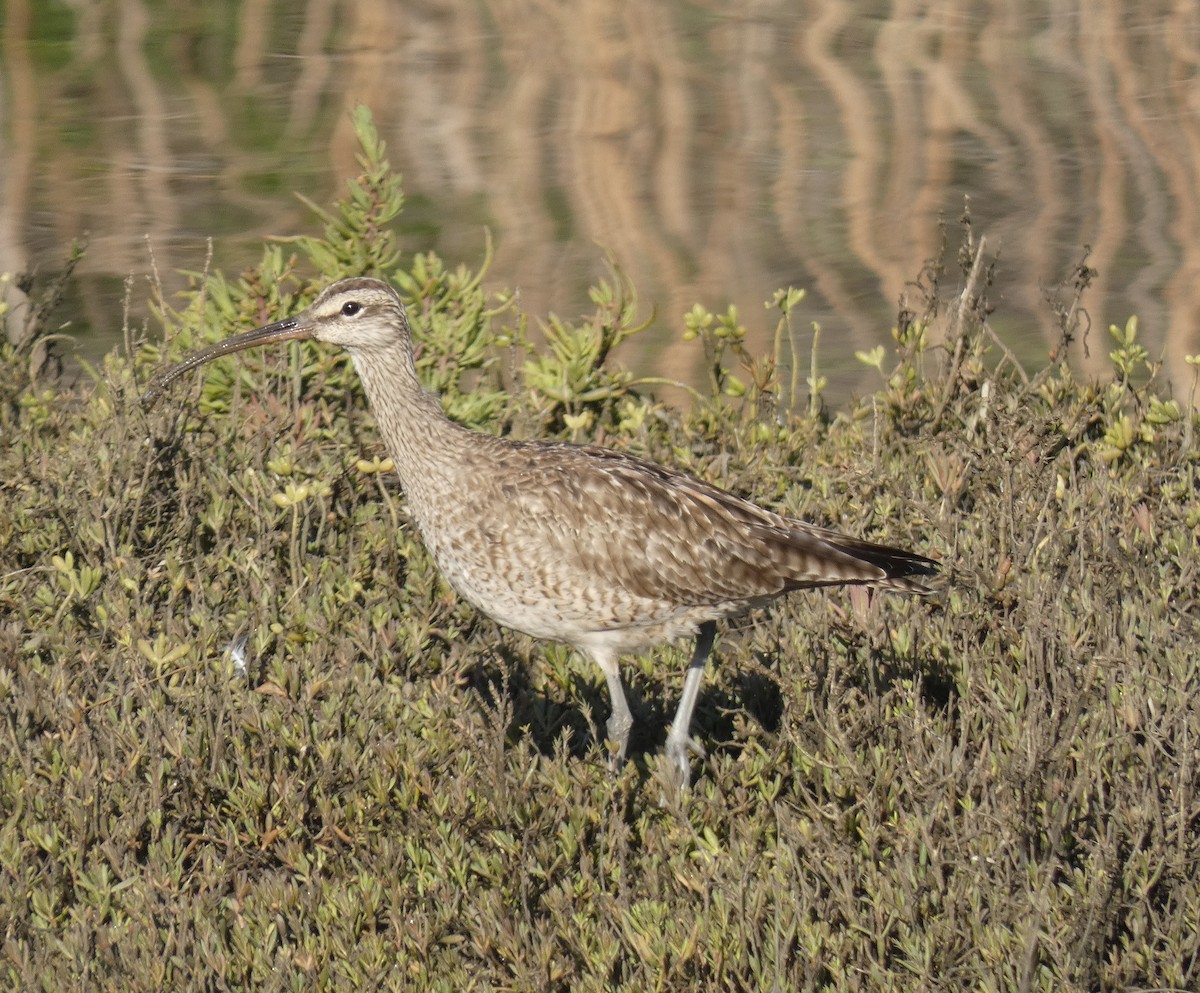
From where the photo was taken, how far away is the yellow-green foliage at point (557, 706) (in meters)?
4.80

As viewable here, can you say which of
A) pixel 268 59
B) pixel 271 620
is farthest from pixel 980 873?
pixel 268 59

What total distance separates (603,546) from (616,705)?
0.56 metres

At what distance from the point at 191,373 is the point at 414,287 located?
50.4 inches

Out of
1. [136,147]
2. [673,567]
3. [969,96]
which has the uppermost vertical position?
[673,567]

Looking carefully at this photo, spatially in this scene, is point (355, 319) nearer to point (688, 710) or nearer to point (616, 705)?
point (616, 705)

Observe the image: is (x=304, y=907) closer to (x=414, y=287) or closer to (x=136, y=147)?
(x=414, y=287)

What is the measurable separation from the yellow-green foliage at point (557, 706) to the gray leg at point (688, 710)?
102mm

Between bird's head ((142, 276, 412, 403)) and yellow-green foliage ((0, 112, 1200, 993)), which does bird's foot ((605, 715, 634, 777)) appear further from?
bird's head ((142, 276, 412, 403))

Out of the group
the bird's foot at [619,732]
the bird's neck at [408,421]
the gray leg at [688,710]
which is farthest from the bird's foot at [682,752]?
the bird's neck at [408,421]

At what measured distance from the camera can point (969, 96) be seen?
50.7ft

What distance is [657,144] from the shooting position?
46.4ft

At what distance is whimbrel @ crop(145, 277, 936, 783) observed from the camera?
586 centimetres

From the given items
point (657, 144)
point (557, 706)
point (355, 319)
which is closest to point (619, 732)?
point (557, 706)

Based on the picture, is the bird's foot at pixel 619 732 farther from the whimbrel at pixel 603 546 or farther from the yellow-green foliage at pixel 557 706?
the yellow-green foliage at pixel 557 706
